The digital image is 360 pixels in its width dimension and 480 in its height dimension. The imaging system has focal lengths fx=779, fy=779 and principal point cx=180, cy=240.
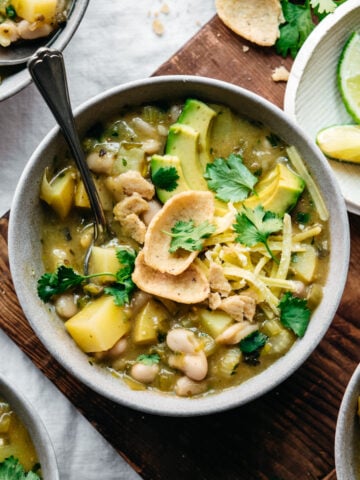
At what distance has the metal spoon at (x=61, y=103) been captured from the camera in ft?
9.16

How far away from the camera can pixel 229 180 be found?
3.09 metres

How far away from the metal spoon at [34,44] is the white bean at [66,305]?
42.0 inches

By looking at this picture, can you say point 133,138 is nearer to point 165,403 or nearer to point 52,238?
point 52,238

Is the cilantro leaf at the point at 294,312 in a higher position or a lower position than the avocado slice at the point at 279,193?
lower

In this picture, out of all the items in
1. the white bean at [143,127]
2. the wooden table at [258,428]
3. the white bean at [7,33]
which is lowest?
the wooden table at [258,428]

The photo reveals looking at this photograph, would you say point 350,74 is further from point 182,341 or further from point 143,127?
point 182,341

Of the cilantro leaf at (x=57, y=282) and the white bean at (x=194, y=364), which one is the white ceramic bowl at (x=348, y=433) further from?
the cilantro leaf at (x=57, y=282)

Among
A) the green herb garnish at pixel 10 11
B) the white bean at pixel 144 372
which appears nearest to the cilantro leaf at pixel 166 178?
the white bean at pixel 144 372

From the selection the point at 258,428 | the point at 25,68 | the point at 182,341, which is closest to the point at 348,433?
the point at 258,428

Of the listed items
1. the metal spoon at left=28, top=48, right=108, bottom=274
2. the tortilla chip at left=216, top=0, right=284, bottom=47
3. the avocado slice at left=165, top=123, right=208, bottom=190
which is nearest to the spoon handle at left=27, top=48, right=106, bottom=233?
the metal spoon at left=28, top=48, right=108, bottom=274

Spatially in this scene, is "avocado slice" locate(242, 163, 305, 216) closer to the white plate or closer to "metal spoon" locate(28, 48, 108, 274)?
the white plate

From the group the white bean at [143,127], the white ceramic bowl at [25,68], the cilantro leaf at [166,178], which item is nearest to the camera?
the cilantro leaf at [166,178]

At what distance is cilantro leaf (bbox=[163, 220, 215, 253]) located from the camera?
3.01 meters

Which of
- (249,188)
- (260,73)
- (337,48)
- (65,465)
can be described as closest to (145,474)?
(65,465)
